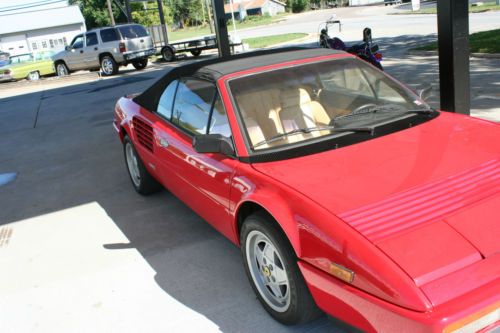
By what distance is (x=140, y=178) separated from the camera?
17.6ft

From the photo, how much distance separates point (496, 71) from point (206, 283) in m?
8.70

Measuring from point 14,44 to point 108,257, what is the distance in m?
66.6

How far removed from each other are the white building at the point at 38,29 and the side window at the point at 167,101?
207 feet

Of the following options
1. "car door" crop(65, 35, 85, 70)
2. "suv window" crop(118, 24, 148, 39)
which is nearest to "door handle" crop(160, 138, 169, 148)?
"suv window" crop(118, 24, 148, 39)

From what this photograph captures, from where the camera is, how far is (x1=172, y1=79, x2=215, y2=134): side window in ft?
12.3

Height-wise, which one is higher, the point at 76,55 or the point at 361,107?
the point at 76,55

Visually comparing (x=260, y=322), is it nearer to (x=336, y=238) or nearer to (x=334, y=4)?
(x=336, y=238)

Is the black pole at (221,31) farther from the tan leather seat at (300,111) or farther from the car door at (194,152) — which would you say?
the tan leather seat at (300,111)

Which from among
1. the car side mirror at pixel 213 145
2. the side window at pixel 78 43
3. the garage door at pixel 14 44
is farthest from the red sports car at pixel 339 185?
the garage door at pixel 14 44

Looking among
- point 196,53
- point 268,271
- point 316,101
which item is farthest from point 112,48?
point 268,271

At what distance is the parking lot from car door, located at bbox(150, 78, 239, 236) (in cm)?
45

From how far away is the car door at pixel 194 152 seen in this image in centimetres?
340

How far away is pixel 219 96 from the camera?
11.6ft

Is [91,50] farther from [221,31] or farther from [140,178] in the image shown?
[140,178]
